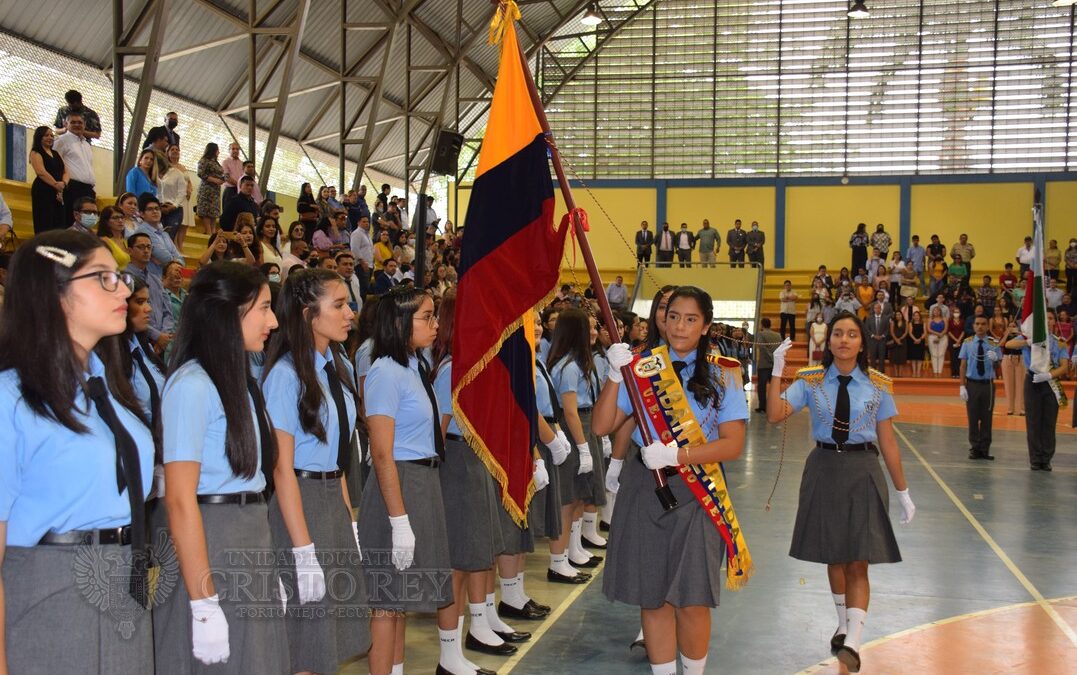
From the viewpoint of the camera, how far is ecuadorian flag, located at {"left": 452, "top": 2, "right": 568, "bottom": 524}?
4195 millimetres

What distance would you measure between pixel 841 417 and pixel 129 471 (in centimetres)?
349

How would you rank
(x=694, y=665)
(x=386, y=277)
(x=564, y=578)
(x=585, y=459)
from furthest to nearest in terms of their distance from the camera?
(x=386, y=277) → (x=564, y=578) → (x=585, y=459) → (x=694, y=665)

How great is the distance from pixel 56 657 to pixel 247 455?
0.70m

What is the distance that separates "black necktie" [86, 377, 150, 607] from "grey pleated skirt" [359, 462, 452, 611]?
5.09ft

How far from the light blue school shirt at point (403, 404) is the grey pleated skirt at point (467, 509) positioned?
52 centimetres

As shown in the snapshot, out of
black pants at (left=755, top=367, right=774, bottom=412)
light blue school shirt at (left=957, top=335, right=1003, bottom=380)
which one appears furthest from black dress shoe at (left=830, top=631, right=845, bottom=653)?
black pants at (left=755, top=367, right=774, bottom=412)

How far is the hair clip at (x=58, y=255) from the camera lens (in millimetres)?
2252

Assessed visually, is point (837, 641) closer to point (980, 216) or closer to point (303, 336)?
point (303, 336)

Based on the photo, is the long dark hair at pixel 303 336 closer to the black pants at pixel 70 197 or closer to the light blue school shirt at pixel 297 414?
the light blue school shirt at pixel 297 414

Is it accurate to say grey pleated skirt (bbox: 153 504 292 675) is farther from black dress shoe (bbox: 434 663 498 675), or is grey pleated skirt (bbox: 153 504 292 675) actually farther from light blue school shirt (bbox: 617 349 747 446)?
black dress shoe (bbox: 434 663 498 675)

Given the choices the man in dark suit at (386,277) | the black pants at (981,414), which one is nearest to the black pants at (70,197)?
the man in dark suit at (386,277)

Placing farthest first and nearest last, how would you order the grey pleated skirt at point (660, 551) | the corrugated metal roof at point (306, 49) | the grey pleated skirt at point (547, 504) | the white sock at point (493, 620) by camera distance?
the corrugated metal roof at point (306, 49)
the grey pleated skirt at point (547, 504)
the white sock at point (493, 620)
the grey pleated skirt at point (660, 551)

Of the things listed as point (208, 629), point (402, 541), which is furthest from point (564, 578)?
point (208, 629)

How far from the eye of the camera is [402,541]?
376 cm
